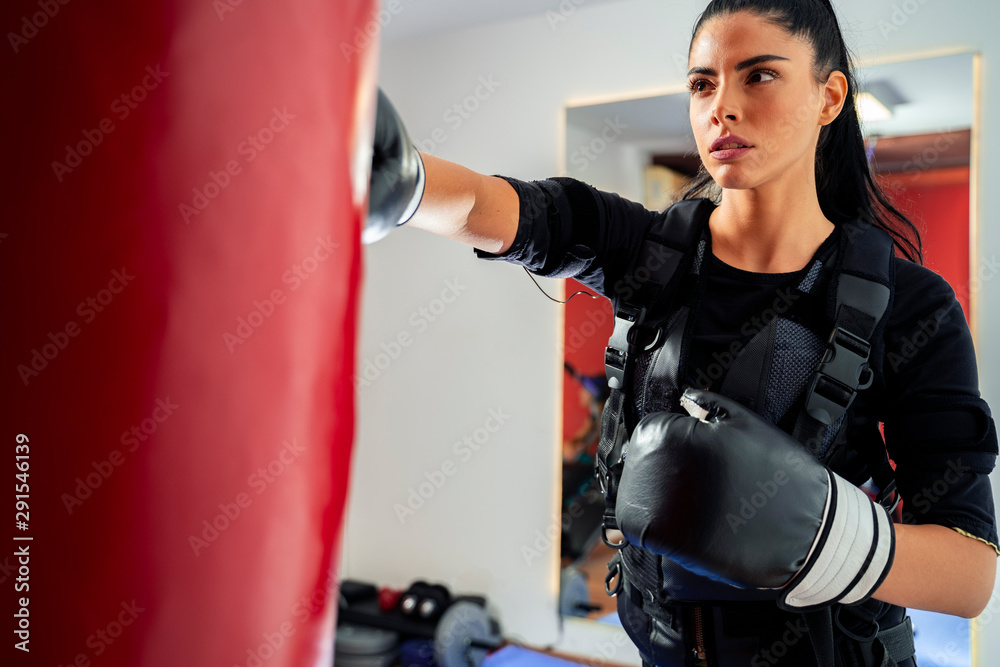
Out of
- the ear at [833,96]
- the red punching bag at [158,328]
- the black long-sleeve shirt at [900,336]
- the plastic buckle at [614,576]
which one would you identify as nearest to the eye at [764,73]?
the ear at [833,96]

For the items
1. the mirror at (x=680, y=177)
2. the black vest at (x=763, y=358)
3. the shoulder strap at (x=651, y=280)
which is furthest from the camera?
the mirror at (x=680, y=177)

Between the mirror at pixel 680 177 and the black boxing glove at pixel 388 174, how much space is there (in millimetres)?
2285

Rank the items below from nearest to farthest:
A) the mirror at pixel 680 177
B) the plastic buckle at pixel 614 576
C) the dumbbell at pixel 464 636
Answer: the plastic buckle at pixel 614 576
the mirror at pixel 680 177
the dumbbell at pixel 464 636

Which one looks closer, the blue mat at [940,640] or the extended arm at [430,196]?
the extended arm at [430,196]

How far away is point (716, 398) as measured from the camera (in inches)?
33.2

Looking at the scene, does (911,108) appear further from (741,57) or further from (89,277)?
(89,277)

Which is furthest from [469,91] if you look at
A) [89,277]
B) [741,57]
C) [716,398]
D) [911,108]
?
[89,277]

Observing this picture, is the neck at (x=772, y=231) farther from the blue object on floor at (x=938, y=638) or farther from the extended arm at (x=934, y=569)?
→ the blue object on floor at (x=938, y=638)

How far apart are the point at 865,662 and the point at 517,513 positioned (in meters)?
2.53

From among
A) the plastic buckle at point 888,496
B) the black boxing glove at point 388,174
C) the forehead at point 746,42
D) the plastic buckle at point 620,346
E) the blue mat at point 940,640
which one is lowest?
the blue mat at point 940,640

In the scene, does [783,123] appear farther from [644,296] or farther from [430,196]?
[430,196]

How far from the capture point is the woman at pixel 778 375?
80 centimetres

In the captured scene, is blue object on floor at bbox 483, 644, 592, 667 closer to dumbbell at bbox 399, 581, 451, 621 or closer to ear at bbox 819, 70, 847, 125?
dumbbell at bbox 399, 581, 451, 621

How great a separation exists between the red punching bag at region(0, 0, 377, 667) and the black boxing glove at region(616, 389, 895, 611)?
0.64 meters
